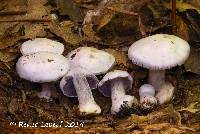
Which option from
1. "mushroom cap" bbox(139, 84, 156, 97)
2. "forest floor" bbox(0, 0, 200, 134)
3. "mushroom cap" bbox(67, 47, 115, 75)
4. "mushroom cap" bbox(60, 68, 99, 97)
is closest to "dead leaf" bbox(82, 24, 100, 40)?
"forest floor" bbox(0, 0, 200, 134)

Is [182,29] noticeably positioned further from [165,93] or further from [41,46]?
[41,46]

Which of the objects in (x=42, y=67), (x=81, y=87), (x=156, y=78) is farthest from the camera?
(x=156, y=78)

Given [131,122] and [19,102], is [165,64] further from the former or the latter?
[19,102]

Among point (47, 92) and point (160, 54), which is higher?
point (160, 54)

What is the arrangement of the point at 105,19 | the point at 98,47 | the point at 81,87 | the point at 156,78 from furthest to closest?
the point at 105,19, the point at 98,47, the point at 156,78, the point at 81,87

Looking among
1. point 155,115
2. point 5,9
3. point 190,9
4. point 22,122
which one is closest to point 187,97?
point 155,115

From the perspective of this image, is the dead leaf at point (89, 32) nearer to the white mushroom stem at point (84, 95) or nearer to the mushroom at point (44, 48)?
the mushroom at point (44, 48)

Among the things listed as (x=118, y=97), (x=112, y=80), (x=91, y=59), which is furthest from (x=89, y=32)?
(x=118, y=97)
